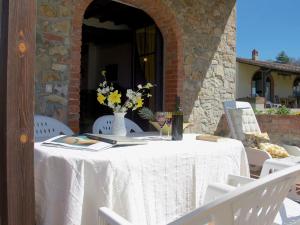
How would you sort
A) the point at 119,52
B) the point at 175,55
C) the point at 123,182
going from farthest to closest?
the point at 119,52 < the point at 175,55 < the point at 123,182

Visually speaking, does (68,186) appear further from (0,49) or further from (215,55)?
(215,55)

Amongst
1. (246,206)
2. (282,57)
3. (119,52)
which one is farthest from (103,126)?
(282,57)

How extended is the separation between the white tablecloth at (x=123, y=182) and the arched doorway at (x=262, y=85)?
15913 mm

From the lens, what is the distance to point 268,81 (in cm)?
1886

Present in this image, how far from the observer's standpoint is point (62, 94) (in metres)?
3.70

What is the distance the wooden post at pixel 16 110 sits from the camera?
1256 mm

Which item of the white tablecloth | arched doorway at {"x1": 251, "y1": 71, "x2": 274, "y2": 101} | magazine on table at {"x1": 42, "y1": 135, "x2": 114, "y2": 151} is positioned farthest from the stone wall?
arched doorway at {"x1": 251, "y1": 71, "x2": 274, "y2": 101}

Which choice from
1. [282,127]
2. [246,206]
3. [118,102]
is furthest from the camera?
[282,127]

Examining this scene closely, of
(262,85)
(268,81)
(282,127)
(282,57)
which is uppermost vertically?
(282,57)

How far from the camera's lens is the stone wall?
16.5ft

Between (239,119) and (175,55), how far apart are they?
4.80 ft

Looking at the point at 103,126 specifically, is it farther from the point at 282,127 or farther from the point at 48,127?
the point at 282,127

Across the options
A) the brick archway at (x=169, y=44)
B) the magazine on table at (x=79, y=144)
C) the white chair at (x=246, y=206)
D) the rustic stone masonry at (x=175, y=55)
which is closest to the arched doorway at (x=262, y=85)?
the rustic stone masonry at (x=175, y=55)

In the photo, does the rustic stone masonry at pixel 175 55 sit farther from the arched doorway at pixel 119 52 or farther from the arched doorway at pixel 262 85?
the arched doorway at pixel 262 85
